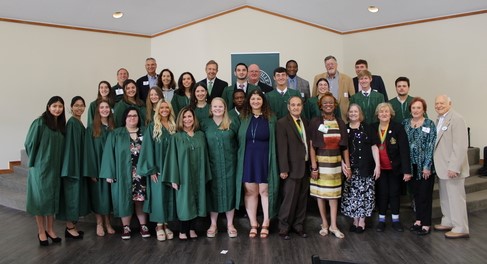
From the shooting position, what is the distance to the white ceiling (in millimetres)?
6379

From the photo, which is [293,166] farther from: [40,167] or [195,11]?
[195,11]

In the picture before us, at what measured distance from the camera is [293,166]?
13.4 feet

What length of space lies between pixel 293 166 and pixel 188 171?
43.6 inches

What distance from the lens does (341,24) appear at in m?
7.62

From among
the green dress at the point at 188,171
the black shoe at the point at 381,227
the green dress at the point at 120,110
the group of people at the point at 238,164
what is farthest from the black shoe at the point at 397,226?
the green dress at the point at 120,110

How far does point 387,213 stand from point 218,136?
7.76 ft

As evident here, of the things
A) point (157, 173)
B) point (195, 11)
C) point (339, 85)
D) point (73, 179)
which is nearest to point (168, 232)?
point (157, 173)

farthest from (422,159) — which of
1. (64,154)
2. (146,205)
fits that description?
(64,154)

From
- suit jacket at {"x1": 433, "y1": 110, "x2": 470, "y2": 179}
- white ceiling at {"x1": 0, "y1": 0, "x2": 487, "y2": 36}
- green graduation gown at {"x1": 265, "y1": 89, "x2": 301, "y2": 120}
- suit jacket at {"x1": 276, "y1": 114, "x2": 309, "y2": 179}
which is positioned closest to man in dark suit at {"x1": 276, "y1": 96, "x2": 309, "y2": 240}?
suit jacket at {"x1": 276, "y1": 114, "x2": 309, "y2": 179}

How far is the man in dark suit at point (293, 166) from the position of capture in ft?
13.3

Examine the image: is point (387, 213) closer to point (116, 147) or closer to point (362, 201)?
point (362, 201)

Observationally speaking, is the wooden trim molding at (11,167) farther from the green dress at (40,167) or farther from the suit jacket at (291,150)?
the suit jacket at (291,150)

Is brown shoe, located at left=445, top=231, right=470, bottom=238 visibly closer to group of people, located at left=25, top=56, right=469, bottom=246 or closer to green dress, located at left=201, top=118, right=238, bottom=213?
group of people, located at left=25, top=56, right=469, bottom=246

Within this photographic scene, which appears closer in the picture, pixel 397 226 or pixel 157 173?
pixel 157 173
